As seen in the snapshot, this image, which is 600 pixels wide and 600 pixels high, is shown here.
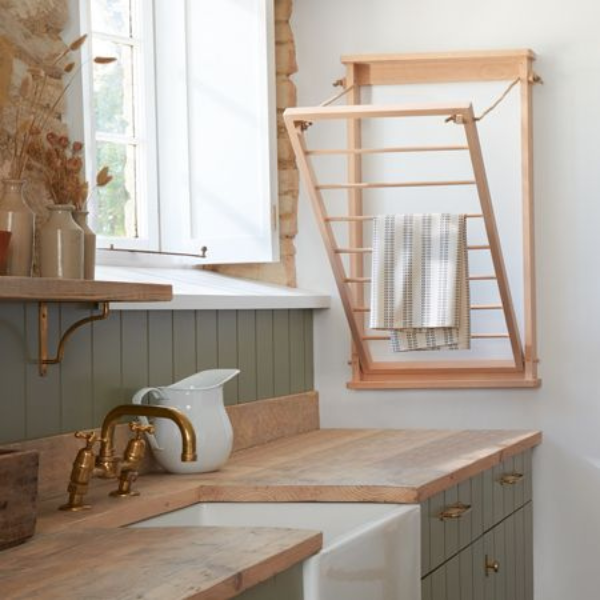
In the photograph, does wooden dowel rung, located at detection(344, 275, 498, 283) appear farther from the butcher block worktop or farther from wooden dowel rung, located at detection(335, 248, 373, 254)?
the butcher block worktop

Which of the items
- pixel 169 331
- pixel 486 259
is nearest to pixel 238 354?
pixel 169 331

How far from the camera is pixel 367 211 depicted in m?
4.01

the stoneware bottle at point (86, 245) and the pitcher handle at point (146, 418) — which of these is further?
the pitcher handle at point (146, 418)

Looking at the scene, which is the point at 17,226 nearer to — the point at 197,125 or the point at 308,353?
the point at 197,125

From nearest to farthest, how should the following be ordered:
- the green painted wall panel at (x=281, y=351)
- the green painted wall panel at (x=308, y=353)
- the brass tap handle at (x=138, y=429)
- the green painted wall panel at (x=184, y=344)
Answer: the brass tap handle at (x=138, y=429) → the green painted wall panel at (x=184, y=344) → the green painted wall panel at (x=281, y=351) → the green painted wall panel at (x=308, y=353)

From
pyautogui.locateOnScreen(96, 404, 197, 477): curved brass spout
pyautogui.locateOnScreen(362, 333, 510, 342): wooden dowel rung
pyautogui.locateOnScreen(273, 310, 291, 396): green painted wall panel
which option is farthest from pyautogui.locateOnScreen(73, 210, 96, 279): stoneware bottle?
pyautogui.locateOnScreen(362, 333, 510, 342): wooden dowel rung

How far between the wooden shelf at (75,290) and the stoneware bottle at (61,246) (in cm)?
6

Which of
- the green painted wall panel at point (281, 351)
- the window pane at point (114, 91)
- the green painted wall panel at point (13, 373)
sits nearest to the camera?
the green painted wall panel at point (13, 373)

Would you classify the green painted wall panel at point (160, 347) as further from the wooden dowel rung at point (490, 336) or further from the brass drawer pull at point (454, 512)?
the wooden dowel rung at point (490, 336)

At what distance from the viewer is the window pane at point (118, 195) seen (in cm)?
353

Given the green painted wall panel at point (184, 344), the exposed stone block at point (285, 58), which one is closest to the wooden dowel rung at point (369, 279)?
the green painted wall panel at point (184, 344)

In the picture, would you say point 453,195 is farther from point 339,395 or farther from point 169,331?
point 169,331

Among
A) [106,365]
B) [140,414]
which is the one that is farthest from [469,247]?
[140,414]

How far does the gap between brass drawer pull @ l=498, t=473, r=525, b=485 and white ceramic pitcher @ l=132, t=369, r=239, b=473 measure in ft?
3.07
